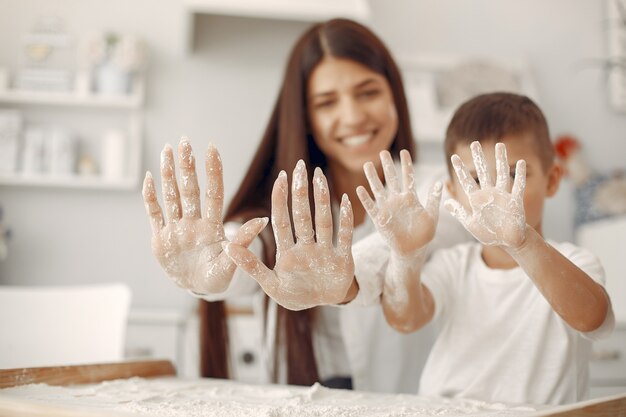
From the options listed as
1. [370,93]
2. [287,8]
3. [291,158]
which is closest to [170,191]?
[291,158]

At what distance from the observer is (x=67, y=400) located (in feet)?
2.37

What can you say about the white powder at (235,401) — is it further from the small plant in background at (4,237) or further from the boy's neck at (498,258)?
the small plant in background at (4,237)

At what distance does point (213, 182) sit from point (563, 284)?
0.40 meters

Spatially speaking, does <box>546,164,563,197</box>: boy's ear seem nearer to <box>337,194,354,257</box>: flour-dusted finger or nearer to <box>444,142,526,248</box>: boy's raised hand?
<box>444,142,526,248</box>: boy's raised hand

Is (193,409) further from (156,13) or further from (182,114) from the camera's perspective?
(156,13)

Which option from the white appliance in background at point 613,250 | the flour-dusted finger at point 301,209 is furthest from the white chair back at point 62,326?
the white appliance in background at point 613,250

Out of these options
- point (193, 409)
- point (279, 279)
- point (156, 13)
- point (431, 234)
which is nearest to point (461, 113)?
point (431, 234)

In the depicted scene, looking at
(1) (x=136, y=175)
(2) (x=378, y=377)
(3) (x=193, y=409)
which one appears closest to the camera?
(3) (x=193, y=409)

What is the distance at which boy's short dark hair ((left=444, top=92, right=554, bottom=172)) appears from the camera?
3.01 feet

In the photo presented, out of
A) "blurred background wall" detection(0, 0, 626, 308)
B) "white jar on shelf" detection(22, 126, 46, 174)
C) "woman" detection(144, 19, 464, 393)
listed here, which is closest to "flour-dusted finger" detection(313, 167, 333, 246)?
"woman" detection(144, 19, 464, 393)

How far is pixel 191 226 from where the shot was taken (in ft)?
2.49

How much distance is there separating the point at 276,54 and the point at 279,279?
→ 2083 millimetres

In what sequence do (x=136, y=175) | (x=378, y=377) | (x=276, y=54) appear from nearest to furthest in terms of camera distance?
(x=378, y=377) < (x=136, y=175) < (x=276, y=54)

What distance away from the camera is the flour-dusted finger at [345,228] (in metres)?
0.72
